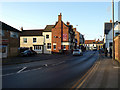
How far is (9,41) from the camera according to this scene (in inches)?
1161

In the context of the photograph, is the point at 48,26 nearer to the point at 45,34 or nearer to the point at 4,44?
the point at 45,34

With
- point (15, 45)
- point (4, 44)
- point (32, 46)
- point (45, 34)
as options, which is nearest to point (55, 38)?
point (45, 34)

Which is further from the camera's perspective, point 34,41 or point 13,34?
point 34,41

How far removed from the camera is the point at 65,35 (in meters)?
49.1

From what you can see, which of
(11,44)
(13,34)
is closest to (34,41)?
(13,34)

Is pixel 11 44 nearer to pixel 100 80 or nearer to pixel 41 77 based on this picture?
pixel 41 77

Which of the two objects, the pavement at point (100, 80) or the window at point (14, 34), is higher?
the window at point (14, 34)

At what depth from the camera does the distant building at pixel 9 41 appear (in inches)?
1102

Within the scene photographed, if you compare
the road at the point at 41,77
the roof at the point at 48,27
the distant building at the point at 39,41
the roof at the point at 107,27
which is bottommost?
the road at the point at 41,77

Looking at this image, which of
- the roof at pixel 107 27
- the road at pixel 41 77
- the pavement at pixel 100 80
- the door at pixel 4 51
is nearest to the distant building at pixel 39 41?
the door at pixel 4 51

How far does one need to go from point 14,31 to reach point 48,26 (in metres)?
21.4

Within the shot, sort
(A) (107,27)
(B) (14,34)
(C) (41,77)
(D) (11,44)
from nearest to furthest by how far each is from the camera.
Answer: (C) (41,77) < (D) (11,44) < (B) (14,34) < (A) (107,27)

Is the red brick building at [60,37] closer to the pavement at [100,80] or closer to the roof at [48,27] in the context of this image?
the roof at [48,27]

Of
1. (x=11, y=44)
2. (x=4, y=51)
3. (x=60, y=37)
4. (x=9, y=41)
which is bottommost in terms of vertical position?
(x=4, y=51)
